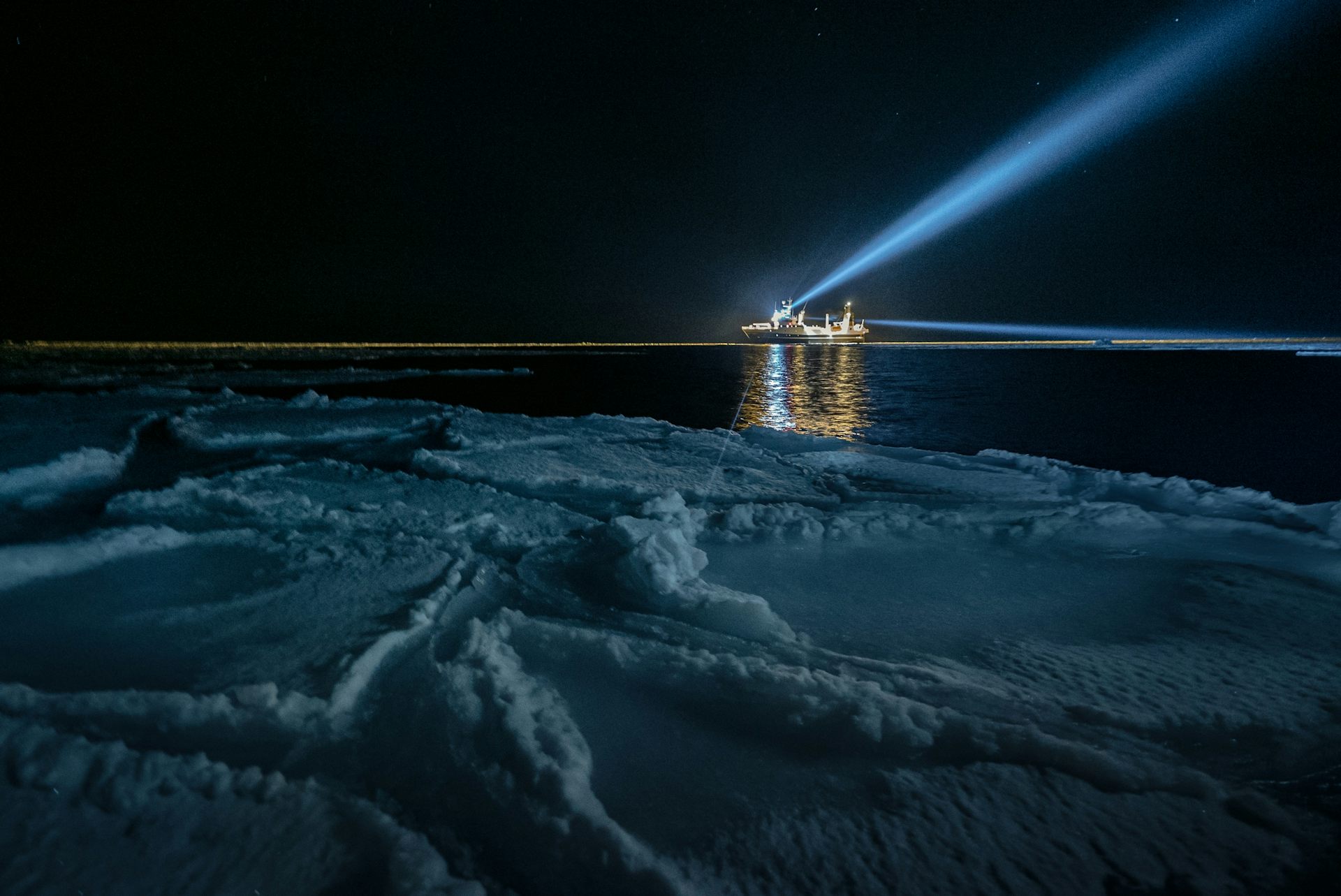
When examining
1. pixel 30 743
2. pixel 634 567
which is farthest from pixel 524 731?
pixel 30 743

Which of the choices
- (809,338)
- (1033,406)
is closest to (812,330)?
(809,338)

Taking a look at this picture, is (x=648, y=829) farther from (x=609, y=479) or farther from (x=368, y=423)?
(x=368, y=423)

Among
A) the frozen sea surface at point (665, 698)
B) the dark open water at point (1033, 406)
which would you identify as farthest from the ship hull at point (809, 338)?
the frozen sea surface at point (665, 698)

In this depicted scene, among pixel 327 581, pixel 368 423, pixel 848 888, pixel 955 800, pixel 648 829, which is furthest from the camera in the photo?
pixel 368 423

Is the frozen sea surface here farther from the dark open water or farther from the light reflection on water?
the light reflection on water

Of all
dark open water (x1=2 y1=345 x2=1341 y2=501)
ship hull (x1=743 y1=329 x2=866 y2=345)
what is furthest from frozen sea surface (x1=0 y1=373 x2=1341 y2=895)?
ship hull (x1=743 y1=329 x2=866 y2=345)

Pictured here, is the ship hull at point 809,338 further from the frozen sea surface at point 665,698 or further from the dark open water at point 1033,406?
the frozen sea surface at point 665,698
